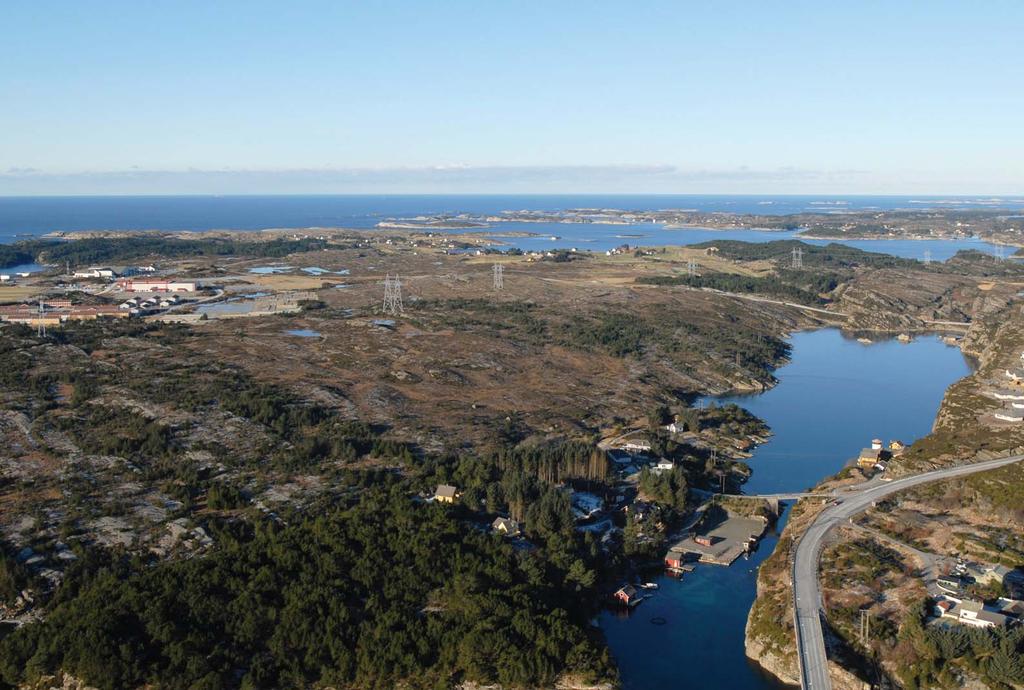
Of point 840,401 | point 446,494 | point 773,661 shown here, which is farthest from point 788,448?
point 773,661

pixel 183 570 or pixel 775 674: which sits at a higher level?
pixel 183 570

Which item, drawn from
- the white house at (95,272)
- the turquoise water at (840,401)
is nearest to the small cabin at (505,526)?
the turquoise water at (840,401)

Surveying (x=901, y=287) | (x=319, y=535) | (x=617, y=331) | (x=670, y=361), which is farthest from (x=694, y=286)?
(x=319, y=535)

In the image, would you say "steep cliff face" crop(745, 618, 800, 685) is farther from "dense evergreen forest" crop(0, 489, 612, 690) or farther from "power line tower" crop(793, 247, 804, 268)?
"power line tower" crop(793, 247, 804, 268)

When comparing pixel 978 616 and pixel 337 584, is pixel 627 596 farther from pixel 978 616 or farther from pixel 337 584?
pixel 978 616

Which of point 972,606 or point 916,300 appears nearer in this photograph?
point 972,606

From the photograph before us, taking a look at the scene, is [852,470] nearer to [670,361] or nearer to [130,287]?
[670,361]
